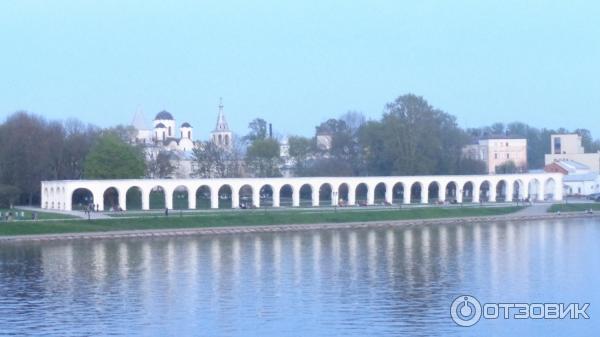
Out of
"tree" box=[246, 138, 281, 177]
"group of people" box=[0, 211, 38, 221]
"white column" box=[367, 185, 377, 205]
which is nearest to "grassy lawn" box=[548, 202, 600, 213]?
"white column" box=[367, 185, 377, 205]

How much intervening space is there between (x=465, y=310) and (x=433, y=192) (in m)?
45.1

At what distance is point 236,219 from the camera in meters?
52.2

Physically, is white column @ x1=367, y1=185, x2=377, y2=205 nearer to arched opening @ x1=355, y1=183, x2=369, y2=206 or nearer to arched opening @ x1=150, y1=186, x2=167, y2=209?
arched opening @ x1=355, y1=183, x2=369, y2=206

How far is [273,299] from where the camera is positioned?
28.0 metres

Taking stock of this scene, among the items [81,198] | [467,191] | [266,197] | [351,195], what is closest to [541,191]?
[467,191]

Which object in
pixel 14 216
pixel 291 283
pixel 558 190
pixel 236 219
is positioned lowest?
pixel 291 283

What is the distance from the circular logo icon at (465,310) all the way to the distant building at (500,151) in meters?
61.9

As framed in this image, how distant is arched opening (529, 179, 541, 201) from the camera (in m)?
68.9

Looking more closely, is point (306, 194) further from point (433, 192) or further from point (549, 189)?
point (549, 189)

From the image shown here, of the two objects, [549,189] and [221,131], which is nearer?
[549,189]

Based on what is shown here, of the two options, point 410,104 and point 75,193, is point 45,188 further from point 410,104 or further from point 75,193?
point 410,104

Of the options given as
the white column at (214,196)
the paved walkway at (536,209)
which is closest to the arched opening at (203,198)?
the white column at (214,196)

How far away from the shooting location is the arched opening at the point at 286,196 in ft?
211

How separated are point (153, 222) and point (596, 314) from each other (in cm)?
2761
